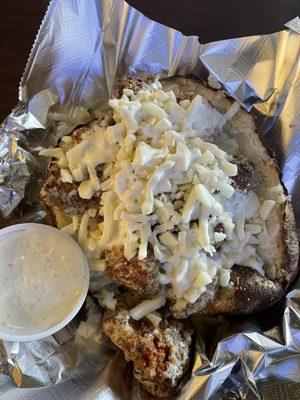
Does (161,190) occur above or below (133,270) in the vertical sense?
above

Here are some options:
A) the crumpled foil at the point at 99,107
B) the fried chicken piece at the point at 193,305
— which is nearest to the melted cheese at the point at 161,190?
the fried chicken piece at the point at 193,305

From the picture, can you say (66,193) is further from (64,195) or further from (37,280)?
(37,280)

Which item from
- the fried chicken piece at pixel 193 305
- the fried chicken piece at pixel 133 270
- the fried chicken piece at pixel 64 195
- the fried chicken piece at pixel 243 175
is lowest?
the fried chicken piece at pixel 193 305

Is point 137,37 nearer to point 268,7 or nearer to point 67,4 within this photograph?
point 67,4

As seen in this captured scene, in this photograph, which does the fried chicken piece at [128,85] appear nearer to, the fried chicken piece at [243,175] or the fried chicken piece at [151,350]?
the fried chicken piece at [243,175]

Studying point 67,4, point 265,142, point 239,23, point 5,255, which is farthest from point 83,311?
point 239,23

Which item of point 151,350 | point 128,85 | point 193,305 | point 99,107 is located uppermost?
point 128,85

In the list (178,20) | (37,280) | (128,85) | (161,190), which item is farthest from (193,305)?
(178,20)
